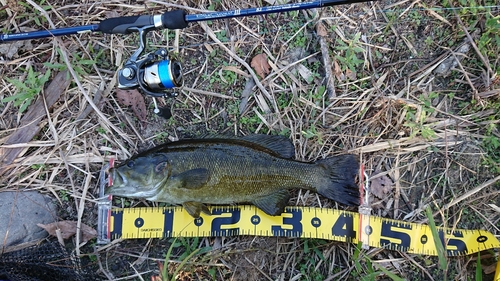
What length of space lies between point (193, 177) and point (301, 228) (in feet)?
4.20

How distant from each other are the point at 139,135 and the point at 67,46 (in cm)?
138

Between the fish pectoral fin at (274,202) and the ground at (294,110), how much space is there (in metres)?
0.27

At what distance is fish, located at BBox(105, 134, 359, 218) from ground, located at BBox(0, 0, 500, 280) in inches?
10.9

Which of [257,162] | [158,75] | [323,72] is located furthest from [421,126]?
[158,75]

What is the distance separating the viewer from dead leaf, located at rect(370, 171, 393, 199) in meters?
4.16

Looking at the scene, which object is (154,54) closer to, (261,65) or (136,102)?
(136,102)

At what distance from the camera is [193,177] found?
12.2 feet

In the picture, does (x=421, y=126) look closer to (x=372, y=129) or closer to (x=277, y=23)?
(x=372, y=129)

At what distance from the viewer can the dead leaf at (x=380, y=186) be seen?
416 cm

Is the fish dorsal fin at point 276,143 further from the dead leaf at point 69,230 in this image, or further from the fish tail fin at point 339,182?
the dead leaf at point 69,230

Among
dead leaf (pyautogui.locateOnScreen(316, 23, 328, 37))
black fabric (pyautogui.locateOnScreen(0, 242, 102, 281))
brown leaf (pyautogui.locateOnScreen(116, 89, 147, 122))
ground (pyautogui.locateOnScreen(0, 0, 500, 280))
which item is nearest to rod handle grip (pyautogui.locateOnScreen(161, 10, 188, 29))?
ground (pyautogui.locateOnScreen(0, 0, 500, 280))

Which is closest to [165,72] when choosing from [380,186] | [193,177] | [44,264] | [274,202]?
[193,177]

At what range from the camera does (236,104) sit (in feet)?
14.2

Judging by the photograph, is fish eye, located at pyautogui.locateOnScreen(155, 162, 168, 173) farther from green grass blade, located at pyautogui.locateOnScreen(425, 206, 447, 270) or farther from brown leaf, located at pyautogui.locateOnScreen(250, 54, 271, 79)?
green grass blade, located at pyautogui.locateOnScreen(425, 206, 447, 270)
